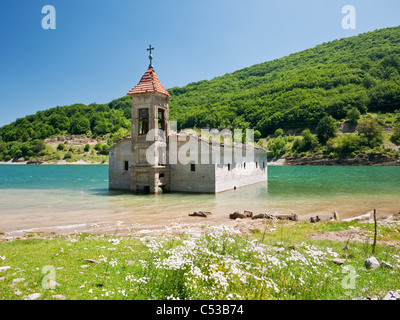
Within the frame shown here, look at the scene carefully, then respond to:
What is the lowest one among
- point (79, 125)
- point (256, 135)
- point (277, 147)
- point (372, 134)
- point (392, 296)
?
point (392, 296)

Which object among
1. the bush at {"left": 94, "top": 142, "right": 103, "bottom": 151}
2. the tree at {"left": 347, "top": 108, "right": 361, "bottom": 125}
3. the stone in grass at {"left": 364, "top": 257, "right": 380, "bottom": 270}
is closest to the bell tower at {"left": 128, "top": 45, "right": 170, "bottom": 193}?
the stone in grass at {"left": 364, "top": 257, "right": 380, "bottom": 270}

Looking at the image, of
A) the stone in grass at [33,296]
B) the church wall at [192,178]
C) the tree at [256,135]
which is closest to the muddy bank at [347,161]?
the tree at [256,135]

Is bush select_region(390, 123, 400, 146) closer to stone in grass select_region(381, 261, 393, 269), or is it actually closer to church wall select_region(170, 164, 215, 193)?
church wall select_region(170, 164, 215, 193)

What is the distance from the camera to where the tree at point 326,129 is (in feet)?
379

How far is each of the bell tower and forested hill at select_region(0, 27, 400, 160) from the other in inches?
4194

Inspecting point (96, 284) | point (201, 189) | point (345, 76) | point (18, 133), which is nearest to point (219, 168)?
point (201, 189)

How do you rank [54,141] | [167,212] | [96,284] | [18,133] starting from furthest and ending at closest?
1. [18,133]
2. [54,141]
3. [167,212]
4. [96,284]

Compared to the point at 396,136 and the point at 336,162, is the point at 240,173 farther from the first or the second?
the point at 396,136

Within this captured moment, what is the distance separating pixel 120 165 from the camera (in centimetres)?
3173

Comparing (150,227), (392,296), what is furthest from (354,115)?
(392,296)

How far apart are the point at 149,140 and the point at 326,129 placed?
104579mm
